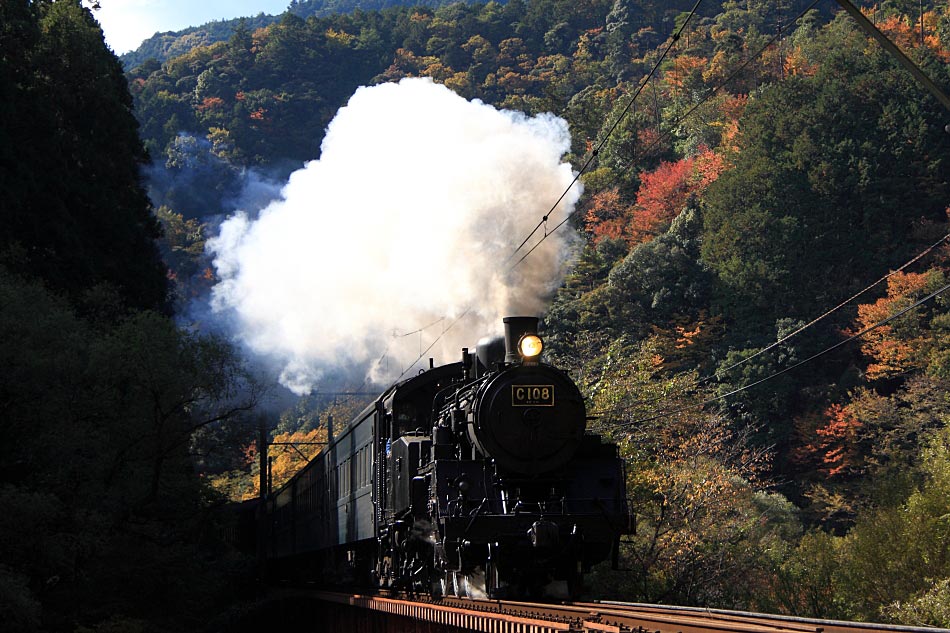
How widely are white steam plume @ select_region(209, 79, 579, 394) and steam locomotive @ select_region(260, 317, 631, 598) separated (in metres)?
18.9

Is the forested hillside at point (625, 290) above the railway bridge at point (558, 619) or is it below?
above

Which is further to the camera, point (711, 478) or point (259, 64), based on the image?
point (259, 64)

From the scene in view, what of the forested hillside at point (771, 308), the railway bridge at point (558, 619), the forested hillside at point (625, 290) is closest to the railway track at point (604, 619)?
the railway bridge at point (558, 619)

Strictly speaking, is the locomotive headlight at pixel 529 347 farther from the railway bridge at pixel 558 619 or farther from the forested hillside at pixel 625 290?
the forested hillside at pixel 625 290

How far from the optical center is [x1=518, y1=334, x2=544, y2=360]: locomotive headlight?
14.9 m

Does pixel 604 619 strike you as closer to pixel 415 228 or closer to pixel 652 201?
pixel 415 228

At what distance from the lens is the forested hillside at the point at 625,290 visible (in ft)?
83.4

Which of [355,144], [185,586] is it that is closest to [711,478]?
[185,586]

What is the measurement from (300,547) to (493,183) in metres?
17.7

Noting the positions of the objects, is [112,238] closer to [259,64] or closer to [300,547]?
[300,547]

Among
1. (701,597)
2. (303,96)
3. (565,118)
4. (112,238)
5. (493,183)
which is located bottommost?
(701,597)

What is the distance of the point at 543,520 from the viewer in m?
13.6

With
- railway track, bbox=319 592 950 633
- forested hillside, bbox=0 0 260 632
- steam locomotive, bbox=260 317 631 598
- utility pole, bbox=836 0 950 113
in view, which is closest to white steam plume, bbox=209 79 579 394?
forested hillside, bbox=0 0 260 632

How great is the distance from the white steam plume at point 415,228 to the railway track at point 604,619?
901 inches
